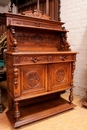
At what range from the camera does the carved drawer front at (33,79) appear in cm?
163

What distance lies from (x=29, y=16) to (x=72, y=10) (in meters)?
1.16

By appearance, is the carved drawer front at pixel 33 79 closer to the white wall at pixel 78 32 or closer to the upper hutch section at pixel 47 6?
the white wall at pixel 78 32

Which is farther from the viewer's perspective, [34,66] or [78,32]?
[78,32]

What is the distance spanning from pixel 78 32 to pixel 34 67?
1.41m

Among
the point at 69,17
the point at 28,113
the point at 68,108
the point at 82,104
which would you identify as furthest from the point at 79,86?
the point at 69,17

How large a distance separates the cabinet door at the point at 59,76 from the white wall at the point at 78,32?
67 centimetres

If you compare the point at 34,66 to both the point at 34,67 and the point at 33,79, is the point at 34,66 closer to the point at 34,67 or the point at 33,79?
the point at 34,67

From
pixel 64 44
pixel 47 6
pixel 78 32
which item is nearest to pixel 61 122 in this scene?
pixel 64 44

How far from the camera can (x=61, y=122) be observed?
5.75 feet

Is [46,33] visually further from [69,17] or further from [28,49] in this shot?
[69,17]

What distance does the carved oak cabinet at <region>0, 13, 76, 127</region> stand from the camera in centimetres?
161

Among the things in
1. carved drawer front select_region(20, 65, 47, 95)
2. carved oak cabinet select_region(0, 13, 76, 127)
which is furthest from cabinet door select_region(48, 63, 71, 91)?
carved drawer front select_region(20, 65, 47, 95)

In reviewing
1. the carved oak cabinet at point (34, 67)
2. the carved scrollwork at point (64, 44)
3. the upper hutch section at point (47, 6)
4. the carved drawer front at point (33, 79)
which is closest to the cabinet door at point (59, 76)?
the carved oak cabinet at point (34, 67)

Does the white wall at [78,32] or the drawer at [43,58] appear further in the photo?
the white wall at [78,32]
